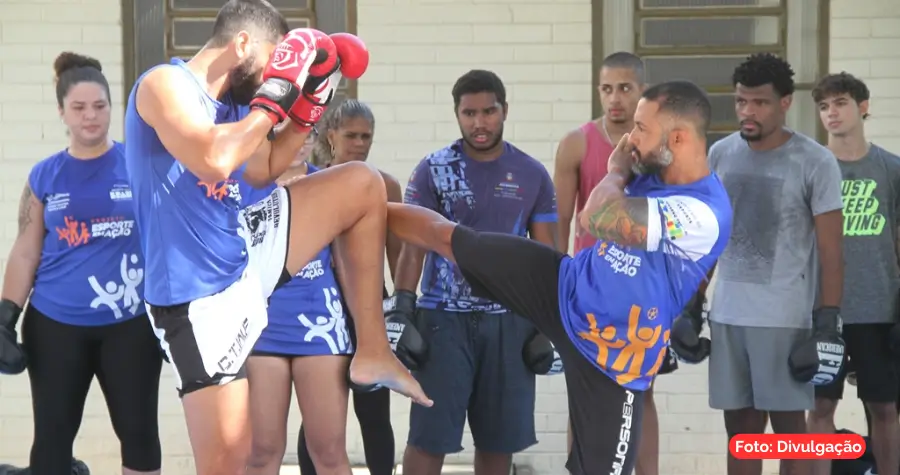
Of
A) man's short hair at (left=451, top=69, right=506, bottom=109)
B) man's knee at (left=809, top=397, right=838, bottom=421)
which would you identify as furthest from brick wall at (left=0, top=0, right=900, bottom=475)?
man's short hair at (left=451, top=69, right=506, bottom=109)

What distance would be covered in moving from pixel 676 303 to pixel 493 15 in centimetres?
280

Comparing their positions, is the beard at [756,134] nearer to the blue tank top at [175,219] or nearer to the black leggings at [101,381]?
Answer: the blue tank top at [175,219]

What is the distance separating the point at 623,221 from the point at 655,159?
33 cm

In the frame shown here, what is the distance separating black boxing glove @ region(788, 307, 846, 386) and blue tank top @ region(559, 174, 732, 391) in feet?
3.19

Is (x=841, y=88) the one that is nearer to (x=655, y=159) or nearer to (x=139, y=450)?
(x=655, y=159)

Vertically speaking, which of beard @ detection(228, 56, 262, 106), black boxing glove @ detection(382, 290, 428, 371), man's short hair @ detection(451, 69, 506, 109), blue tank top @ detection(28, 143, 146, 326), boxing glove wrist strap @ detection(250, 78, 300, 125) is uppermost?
man's short hair @ detection(451, 69, 506, 109)

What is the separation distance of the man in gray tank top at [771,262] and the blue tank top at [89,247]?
2.57 metres

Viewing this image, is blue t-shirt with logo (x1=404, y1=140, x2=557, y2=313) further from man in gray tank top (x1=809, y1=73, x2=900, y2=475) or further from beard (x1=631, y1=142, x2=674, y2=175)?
man in gray tank top (x1=809, y1=73, x2=900, y2=475)

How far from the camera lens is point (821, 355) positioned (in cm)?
510

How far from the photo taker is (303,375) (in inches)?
182

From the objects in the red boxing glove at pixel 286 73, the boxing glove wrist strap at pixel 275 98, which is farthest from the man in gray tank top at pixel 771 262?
the boxing glove wrist strap at pixel 275 98

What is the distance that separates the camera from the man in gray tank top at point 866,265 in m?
5.85

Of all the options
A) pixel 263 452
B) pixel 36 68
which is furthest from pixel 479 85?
pixel 36 68

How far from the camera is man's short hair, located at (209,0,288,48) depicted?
12.8 feet
